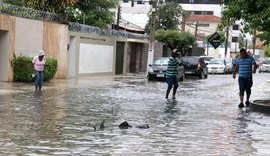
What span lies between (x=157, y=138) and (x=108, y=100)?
777 centimetres

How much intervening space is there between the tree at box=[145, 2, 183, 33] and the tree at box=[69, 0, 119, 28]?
16.9 m

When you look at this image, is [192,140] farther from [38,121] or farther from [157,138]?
[38,121]

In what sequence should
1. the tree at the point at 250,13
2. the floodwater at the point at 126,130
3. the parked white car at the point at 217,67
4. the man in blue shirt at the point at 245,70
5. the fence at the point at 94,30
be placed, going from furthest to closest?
the parked white car at the point at 217,67, the fence at the point at 94,30, the man in blue shirt at the point at 245,70, the tree at the point at 250,13, the floodwater at the point at 126,130

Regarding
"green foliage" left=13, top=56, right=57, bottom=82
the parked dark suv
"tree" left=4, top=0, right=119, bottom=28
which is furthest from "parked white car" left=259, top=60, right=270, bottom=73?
"green foliage" left=13, top=56, right=57, bottom=82

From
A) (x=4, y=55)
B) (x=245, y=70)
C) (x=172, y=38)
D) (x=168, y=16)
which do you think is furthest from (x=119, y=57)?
(x=245, y=70)

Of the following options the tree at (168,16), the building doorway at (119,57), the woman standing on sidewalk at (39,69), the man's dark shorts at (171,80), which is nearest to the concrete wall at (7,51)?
the woman standing on sidewalk at (39,69)

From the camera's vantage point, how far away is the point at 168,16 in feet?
200

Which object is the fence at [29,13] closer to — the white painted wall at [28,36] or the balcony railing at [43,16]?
the balcony railing at [43,16]

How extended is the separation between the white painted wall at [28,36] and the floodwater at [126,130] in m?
7.75

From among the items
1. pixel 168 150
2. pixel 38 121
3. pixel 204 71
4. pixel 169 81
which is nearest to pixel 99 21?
pixel 204 71

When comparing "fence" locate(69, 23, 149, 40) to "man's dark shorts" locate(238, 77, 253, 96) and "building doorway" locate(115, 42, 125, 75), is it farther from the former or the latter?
"man's dark shorts" locate(238, 77, 253, 96)

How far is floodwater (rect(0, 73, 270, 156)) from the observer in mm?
9020

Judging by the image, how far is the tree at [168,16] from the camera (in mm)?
59719

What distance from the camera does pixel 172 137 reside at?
10398mm
